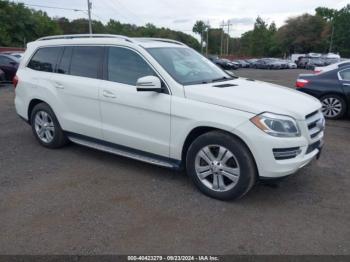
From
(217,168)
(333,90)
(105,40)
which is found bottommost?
(217,168)

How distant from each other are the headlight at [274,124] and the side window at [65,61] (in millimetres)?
3129

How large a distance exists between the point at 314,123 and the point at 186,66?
5.87 ft

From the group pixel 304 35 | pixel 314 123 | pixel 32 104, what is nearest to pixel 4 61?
pixel 32 104

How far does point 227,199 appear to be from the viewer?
406cm

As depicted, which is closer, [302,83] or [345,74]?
[345,74]

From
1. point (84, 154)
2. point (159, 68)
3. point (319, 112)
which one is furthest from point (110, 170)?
point (319, 112)

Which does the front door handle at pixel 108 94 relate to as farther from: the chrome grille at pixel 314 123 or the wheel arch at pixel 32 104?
the chrome grille at pixel 314 123

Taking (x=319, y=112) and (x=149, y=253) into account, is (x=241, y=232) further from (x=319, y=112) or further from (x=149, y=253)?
(x=319, y=112)

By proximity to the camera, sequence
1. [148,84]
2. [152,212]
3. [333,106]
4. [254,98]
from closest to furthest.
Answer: [152,212]
[254,98]
[148,84]
[333,106]

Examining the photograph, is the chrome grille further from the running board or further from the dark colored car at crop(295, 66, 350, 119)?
the dark colored car at crop(295, 66, 350, 119)

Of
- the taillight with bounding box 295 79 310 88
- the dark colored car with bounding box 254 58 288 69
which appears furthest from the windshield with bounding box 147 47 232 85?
the dark colored car with bounding box 254 58 288 69

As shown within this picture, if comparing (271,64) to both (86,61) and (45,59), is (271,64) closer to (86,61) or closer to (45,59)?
(45,59)

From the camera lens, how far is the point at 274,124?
3727 millimetres

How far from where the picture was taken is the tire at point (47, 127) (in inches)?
225
